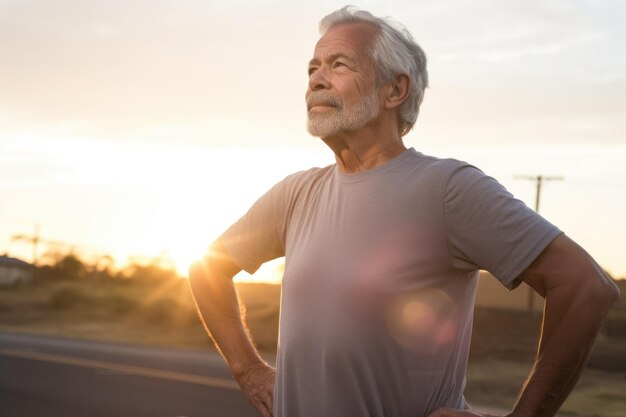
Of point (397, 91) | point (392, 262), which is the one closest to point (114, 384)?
point (397, 91)

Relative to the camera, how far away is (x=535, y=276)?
2.78 meters

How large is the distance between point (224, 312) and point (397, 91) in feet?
3.12

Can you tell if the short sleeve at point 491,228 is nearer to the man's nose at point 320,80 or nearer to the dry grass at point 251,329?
the man's nose at point 320,80

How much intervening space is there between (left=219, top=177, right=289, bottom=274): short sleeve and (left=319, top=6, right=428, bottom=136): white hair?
1.37 feet

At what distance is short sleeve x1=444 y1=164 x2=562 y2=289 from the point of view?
2.73 m

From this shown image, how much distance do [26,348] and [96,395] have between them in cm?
917

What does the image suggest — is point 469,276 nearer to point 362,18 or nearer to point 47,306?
point 362,18

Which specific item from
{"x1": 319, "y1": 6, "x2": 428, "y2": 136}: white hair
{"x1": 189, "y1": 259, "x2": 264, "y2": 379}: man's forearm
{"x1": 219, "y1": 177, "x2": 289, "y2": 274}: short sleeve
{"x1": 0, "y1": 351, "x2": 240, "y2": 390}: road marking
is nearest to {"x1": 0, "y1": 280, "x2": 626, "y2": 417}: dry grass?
{"x1": 0, "y1": 351, "x2": 240, "y2": 390}: road marking

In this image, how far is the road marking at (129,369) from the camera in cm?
1598

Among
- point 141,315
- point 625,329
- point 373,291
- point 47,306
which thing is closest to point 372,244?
point 373,291

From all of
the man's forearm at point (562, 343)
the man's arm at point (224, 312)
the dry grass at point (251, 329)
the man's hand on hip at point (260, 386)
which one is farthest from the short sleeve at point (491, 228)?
the dry grass at point (251, 329)

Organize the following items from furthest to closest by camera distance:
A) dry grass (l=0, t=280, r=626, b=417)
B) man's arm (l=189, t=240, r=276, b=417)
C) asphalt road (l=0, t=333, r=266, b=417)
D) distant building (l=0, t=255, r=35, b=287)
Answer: distant building (l=0, t=255, r=35, b=287) < dry grass (l=0, t=280, r=626, b=417) < asphalt road (l=0, t=333, r=266, b=417) < man's arm (l=189, t=240, r=276, b=417)

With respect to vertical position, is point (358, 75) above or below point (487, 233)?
above

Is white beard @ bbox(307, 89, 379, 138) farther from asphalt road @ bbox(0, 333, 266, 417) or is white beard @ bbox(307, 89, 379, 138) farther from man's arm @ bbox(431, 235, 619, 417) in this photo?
asphalt road @ bbox(0, 333, 266, 417)
